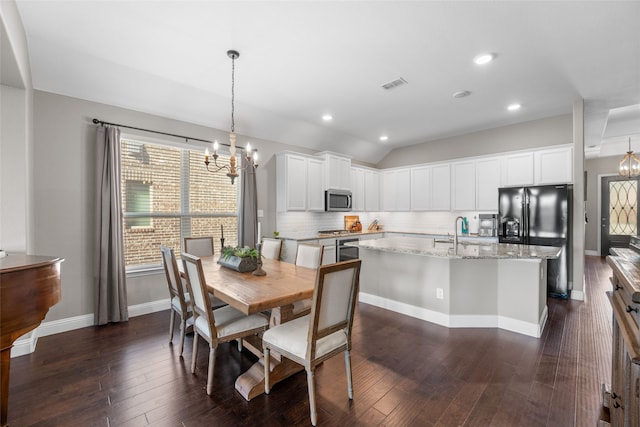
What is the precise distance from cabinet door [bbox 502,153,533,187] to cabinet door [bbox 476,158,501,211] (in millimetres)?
122

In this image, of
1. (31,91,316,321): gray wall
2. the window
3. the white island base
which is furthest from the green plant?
the white island base

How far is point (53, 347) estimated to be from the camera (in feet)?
9.05

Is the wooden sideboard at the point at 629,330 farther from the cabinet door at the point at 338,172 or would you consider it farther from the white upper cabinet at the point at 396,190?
the white upper cabinet at the point at 396,190

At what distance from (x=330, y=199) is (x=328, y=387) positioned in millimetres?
3856

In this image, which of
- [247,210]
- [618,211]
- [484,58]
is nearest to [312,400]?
[247,210]

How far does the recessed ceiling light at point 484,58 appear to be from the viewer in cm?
279

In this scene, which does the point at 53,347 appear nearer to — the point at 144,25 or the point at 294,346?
the point at 294,346

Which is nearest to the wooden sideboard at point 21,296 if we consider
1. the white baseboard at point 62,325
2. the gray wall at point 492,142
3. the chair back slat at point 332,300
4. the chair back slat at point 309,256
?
the white baseboard at point 62,325

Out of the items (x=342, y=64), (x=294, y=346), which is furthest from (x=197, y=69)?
(x=294, y=346)

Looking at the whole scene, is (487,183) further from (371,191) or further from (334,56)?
(334,56)

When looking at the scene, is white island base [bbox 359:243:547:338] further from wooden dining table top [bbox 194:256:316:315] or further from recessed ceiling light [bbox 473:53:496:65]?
recessed ceiling light [bbox 473:53:496:65]

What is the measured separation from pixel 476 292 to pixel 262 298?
2.59m

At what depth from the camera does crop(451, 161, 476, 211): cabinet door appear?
17.8 ft

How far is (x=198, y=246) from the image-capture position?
148 inches
